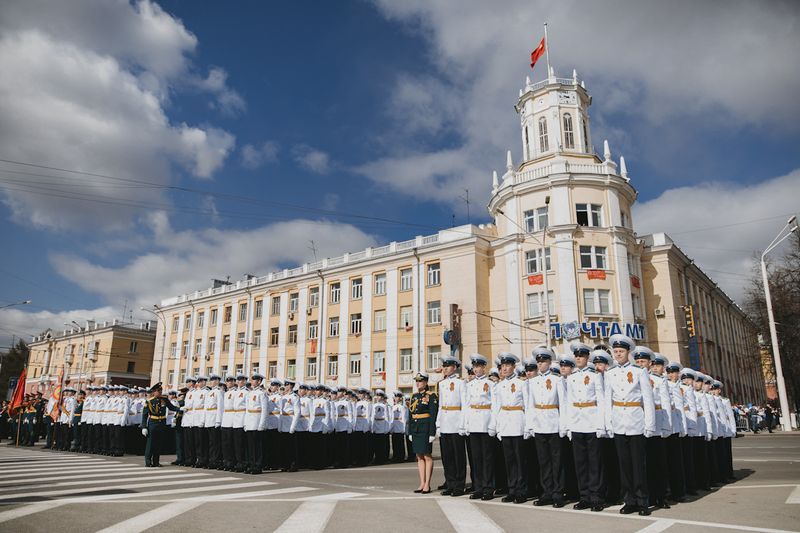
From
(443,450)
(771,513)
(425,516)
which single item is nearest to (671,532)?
(771,513)

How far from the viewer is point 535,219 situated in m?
34.8

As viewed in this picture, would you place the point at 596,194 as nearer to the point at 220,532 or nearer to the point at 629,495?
the point at 629,495

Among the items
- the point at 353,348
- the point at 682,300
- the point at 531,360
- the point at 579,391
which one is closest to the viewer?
the point at 579,391

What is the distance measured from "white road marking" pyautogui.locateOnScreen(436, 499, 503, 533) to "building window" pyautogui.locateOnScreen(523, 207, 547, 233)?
93.0 feet

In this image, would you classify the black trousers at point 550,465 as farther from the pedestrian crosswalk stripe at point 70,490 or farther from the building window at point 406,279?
the building window at point 406,279

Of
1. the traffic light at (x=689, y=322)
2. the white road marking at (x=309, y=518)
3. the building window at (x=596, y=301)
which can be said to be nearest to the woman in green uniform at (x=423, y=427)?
the white road marking at (x=309, y=518)

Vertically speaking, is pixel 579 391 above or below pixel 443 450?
→ above

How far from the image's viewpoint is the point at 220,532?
5.44 meters

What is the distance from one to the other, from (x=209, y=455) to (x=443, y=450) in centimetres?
674

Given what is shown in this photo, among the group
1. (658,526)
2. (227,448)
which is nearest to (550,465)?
(658,526)

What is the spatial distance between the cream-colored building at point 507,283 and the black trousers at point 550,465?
20371 millimetres

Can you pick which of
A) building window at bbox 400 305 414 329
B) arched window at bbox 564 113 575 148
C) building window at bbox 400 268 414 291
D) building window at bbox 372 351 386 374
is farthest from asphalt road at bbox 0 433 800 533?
arched window at bbox 564 113 575 148

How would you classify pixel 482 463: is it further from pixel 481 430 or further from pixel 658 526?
pixel 658 526

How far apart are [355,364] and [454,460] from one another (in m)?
32.6
